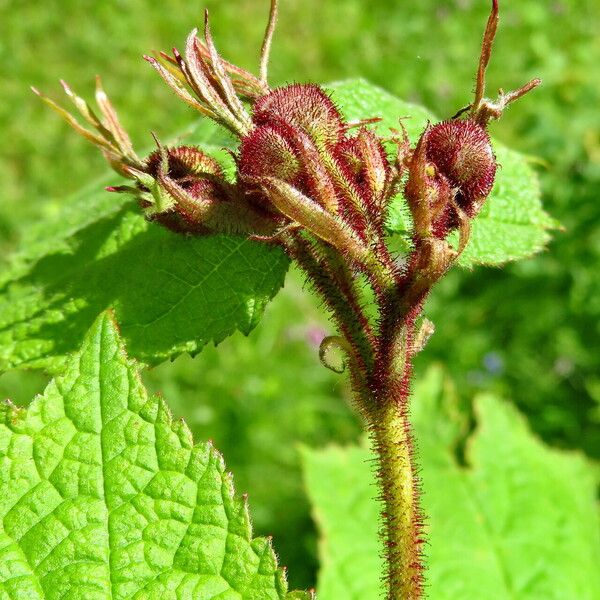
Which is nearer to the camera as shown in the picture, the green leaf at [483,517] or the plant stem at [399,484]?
the plant stem at [399,484]

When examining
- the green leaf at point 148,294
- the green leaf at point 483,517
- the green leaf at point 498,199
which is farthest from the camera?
the green leaf at point 483,517

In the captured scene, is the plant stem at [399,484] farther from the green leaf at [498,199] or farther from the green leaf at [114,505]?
the green leaf at [498,199]

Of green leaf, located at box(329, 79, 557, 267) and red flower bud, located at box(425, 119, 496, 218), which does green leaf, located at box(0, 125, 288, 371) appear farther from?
red flower bud, located at box(425, 119, 496, 218)

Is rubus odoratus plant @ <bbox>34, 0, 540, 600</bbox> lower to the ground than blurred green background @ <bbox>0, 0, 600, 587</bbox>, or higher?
lower

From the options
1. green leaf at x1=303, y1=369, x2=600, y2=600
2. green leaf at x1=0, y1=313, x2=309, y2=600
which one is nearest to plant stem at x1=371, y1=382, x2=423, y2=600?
green leaf at x1=0, y1=313, x2=309, y2=600

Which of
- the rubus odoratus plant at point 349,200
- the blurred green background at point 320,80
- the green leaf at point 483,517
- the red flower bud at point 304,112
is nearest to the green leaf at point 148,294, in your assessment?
the rubus odoratus plant at point 349,200

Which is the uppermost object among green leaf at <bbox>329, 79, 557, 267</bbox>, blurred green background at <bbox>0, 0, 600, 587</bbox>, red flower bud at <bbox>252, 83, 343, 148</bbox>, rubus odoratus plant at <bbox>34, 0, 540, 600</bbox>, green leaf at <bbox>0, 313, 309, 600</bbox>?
blurred green background at <bbox>0, 0, 600, 587</bbox>
